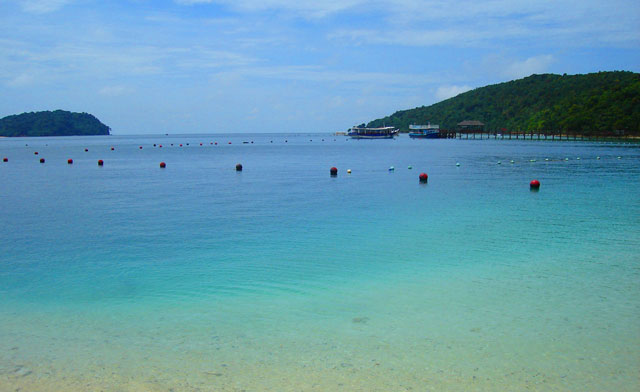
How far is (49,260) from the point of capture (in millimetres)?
13688

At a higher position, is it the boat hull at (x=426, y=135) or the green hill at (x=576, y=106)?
the green hill at (x=576, y=106)

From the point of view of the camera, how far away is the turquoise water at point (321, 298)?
7.17m

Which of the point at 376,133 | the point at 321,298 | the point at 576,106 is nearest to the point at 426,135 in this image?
the point at 376,133

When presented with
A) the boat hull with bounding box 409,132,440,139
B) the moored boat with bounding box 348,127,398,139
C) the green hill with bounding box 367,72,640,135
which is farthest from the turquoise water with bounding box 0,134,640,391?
the moored boat with bounding box 348,127,398,139

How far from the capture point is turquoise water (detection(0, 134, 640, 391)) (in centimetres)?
717

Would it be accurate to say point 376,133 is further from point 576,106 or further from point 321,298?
point 321,298

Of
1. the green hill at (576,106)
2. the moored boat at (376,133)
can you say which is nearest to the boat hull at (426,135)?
the moored boat at (376,133)

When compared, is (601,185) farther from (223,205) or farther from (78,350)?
(78,350)

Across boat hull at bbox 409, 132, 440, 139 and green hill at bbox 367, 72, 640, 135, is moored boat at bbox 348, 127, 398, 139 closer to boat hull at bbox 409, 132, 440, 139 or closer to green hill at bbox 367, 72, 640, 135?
boat hull at bbox 409, 132, 440, 139

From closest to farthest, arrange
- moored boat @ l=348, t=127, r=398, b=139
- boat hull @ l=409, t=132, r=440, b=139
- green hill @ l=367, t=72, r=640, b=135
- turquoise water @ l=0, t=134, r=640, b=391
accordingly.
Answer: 1. turquoise water @ l=0, t=134, r=640, b=391
2. green hill @ l=367, t=72, r=640, b=135
3. boat hull @ l=409, t=132, r=440, b=139
4. moored boat @ l=348, t=127, r=398, b=139

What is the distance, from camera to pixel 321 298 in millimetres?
10438

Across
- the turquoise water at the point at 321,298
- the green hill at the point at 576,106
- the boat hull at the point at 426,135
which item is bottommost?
the turquoise water at the point at 321,298

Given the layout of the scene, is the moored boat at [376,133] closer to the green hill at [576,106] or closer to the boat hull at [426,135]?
the boat hull at [426,135]

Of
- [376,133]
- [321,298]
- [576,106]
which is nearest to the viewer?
[321,298]
